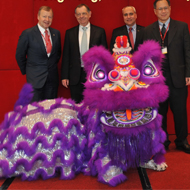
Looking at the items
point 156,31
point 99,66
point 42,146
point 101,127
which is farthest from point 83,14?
point 42,146

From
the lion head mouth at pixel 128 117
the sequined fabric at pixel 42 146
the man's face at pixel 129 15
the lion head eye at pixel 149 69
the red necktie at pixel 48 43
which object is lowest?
the sequined fabric at pixel 42 146

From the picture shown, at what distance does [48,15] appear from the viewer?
2875 millimetres

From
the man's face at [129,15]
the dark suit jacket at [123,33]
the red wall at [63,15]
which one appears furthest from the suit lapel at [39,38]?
the man's face at [129,15]

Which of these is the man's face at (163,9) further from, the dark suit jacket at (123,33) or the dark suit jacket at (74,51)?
the dark suit jacket at (74,51)

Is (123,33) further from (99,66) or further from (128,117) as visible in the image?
(128,117)

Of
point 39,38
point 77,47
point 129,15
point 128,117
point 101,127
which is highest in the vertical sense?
point 129,15

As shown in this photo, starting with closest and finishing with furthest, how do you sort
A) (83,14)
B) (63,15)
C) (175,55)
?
(175,55) → (83,14) → (63,15)

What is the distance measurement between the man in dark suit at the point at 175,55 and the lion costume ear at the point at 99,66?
0.99 meters

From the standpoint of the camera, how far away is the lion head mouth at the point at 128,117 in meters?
1.75

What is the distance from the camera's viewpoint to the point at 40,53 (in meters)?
2.93

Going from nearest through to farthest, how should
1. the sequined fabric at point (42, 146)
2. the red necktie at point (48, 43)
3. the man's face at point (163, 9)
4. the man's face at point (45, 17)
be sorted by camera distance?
the sequined fabric at point (42, 146), the man's face at point (163, 9), the man's face at point (45, 17), the red necktie at point (48, 43)

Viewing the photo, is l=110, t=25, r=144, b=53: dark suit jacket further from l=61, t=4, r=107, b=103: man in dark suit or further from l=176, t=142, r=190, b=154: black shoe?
l=176, t=142, r=190, b=154: black shoe

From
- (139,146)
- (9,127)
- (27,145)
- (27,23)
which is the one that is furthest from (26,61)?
(139,146)

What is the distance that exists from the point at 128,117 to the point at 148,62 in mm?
441
